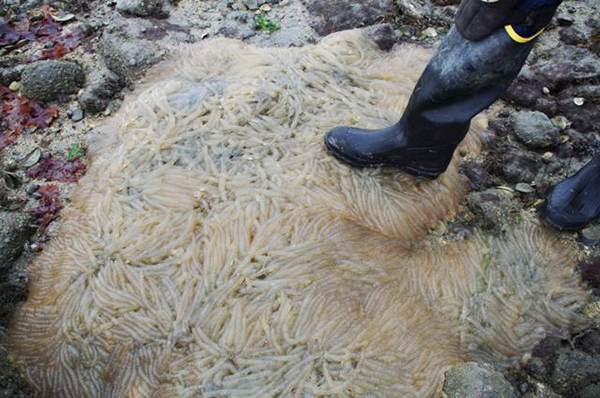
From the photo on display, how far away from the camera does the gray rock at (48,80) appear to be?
4.83 m

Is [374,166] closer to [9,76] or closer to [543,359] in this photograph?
[543,359]

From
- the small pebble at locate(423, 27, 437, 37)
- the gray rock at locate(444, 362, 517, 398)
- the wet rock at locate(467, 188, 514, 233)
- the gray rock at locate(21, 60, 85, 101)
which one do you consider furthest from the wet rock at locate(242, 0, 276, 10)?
the gray rock at locate(444, 362, 517, 398)

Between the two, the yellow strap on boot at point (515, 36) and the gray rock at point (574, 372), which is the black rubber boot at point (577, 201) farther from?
the yellow strap on boot at point (515, 36)

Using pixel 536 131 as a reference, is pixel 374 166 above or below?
below

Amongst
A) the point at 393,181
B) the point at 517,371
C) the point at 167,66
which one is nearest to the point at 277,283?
the point at 393,181

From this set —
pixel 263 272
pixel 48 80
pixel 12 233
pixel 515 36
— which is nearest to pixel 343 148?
pixel 263 272

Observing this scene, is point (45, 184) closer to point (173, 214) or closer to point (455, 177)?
point (173, 214)

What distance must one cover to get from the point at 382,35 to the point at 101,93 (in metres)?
2.88

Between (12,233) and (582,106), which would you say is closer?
(12,233)

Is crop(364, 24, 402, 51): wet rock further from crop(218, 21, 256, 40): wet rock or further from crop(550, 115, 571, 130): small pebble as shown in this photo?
crop(550, 115, 571, 130): small pebble

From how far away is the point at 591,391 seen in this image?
3082mm

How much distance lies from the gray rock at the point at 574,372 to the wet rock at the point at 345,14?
12.7 feet

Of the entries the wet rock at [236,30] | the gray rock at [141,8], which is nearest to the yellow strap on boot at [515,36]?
the wet rock at [236,30]

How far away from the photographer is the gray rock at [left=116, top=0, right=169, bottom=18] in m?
5.48
